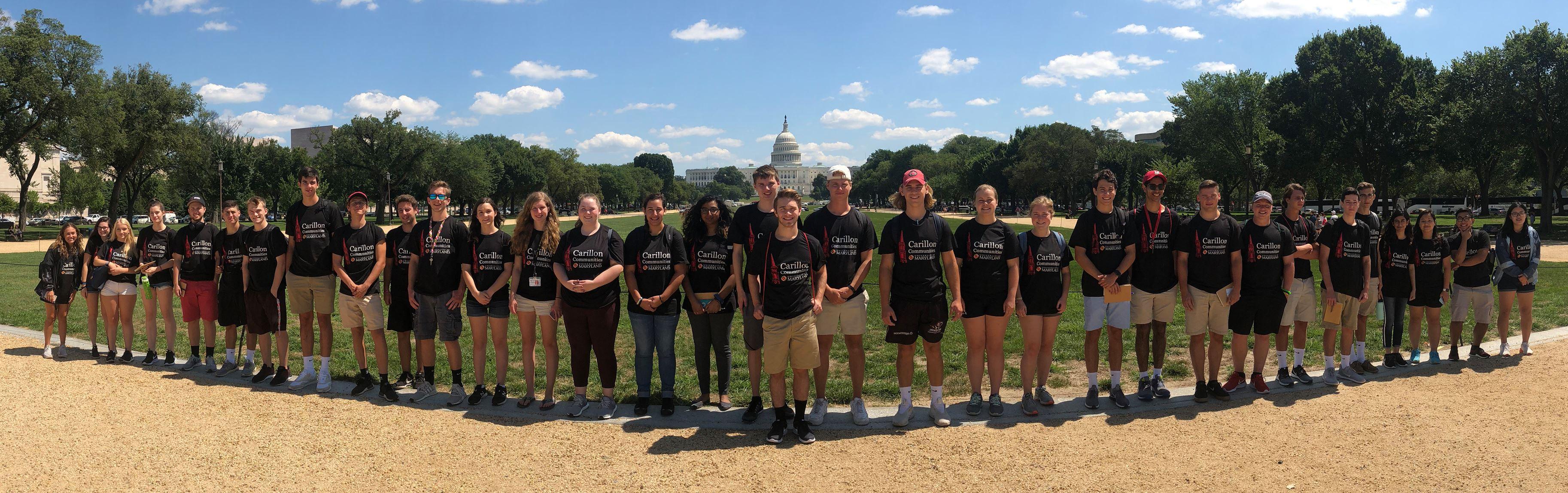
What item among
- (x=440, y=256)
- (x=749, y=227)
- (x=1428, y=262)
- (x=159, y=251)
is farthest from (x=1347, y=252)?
(x=159, y=251)

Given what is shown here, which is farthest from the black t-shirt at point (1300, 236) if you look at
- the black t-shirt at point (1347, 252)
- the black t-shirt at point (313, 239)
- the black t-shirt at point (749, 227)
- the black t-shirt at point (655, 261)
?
the black t-shirt at point (313, 239)

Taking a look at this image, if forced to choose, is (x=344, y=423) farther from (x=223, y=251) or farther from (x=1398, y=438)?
(x=1398, y=438)

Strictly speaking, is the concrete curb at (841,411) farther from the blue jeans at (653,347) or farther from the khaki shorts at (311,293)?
the khaki shorts at (311,293)

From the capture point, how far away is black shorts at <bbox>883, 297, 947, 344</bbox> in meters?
5.81

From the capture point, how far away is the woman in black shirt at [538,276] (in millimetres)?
6336

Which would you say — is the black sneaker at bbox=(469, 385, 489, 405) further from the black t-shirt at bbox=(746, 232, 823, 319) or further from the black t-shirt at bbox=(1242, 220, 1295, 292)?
the black t-shirt at bbox=(1242, 220, 1295, 292)

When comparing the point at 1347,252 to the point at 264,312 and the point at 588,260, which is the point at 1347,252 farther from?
the point at 264,312

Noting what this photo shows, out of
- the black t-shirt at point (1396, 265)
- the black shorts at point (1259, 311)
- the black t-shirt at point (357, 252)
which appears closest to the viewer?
the black shorts at point (1259, 311)

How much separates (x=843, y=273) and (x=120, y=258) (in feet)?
25.6

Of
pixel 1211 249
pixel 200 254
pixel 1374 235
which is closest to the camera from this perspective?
pixel 1211 249

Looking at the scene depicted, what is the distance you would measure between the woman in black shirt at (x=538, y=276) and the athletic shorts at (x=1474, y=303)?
864 cm

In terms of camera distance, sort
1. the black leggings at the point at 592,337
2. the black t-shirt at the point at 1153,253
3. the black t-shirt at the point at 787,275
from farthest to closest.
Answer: the black t-shirt at the point at 1153,253, the black leggings at the point at 592,337, the black t-shirt at the point at 787,275

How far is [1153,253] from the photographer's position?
6512mm

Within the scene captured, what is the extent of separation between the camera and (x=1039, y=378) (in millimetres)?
6418
